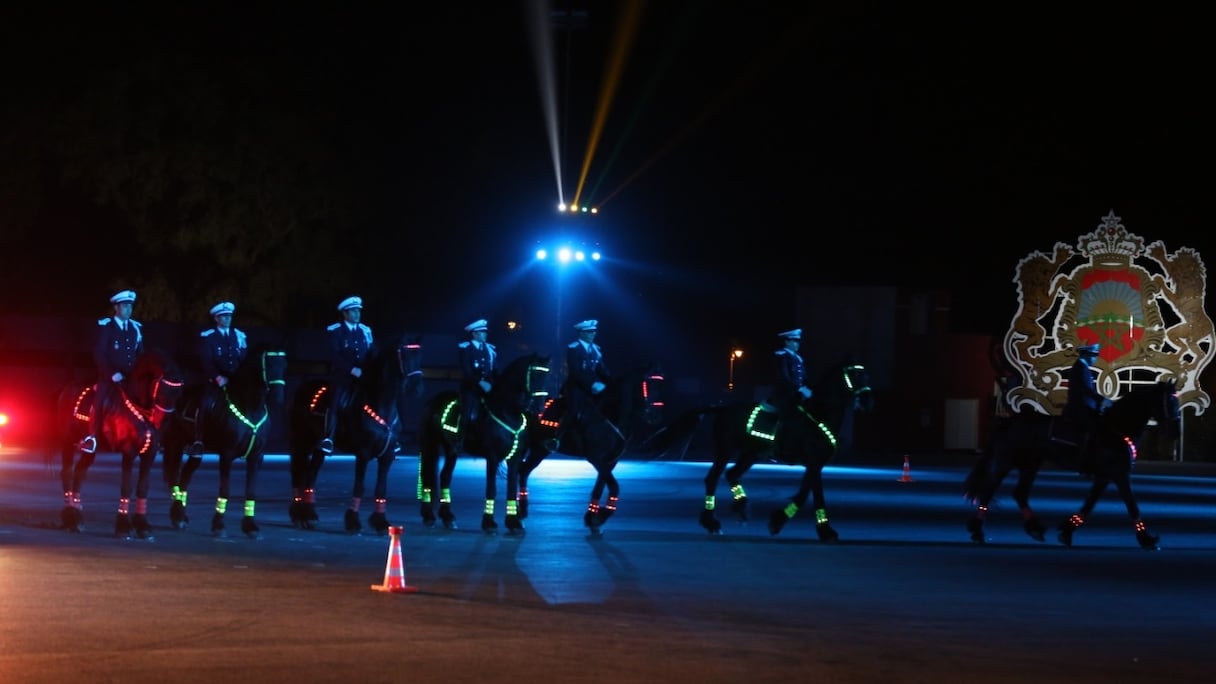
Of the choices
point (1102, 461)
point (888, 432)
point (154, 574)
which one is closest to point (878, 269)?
point (888, 432)

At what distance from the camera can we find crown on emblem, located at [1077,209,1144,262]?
5681 cm

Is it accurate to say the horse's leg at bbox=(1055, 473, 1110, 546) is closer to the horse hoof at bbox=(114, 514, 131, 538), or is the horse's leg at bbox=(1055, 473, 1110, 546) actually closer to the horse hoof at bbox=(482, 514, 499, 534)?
the horse hoof at bbox=(482, 514, 499, 534)

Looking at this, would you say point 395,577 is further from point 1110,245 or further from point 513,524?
point 1110,245

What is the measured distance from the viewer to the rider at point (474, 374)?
21.2m

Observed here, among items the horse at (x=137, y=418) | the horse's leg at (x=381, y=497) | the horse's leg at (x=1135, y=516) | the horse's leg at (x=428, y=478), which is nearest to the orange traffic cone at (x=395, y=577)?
the horse at (x=137, y=418)

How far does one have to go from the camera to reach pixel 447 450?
21.6m

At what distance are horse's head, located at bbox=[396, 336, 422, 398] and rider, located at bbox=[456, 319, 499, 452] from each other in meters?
0.93

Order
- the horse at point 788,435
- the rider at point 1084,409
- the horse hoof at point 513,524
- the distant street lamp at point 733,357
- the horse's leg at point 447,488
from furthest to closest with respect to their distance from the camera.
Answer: the distant street lamp at point 733,357 < the rider at point 1084,409 < the horse's leg at point 447,488 < the horse at point 788,435 < the horse hoof at point 513,524

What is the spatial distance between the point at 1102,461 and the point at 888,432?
45199 mm

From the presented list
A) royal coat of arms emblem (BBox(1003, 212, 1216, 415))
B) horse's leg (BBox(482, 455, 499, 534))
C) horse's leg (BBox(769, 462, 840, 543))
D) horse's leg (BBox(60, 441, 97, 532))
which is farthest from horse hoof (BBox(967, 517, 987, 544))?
royal coat of arms emblem (BBox(1003, 212, 1216, 415))

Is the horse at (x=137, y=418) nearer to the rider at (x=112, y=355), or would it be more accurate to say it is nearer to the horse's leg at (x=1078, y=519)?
the rider at (x=112, y=355)

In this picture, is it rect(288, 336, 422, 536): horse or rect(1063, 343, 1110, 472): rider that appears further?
rect(1063, 343, 1110, 472): rider

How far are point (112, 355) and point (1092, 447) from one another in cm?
1199

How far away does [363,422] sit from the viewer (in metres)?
20.5
